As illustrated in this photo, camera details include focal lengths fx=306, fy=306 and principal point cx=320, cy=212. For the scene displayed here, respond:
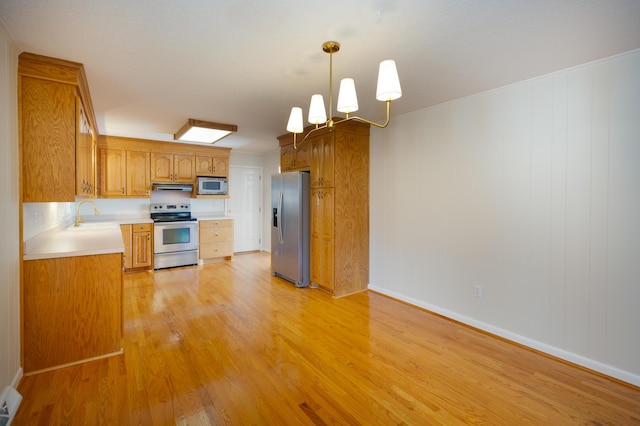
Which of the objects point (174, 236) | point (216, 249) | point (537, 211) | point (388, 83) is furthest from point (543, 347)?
point (174, 236)

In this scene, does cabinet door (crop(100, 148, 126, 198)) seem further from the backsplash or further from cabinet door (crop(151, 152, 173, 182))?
the backsplash

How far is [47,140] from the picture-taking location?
7.75 ft

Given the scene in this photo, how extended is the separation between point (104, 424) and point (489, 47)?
11.2ft

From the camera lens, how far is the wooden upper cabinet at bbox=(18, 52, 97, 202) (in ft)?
7.48

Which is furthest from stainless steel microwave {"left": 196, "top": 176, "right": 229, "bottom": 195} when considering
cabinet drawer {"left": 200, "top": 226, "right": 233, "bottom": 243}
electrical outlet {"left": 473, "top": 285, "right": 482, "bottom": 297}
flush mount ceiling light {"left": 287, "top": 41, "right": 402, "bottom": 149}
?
electrical outlet {"left": 473, "top": 285, "right": 482, "bottom": 297}

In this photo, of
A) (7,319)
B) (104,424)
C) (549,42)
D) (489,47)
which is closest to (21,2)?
(7,319)

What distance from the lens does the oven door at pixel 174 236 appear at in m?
5.39

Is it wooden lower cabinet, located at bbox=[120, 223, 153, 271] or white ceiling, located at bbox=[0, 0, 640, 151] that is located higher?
white ceiling, located at bbox=[0, 0, 640, 151]

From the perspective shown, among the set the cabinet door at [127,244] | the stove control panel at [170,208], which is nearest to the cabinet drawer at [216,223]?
the stove control panel at [170,208]

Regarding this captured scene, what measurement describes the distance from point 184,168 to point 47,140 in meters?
→ 3.57

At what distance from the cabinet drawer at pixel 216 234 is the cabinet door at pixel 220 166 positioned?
3.67ft

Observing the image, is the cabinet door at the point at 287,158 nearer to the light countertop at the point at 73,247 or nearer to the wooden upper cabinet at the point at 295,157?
the wooden upper cabinet at the point at 295,157

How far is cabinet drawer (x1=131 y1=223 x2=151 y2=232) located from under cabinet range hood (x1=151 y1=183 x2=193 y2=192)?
28.5 inches

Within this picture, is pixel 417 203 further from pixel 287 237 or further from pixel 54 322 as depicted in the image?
pixel 54 322
